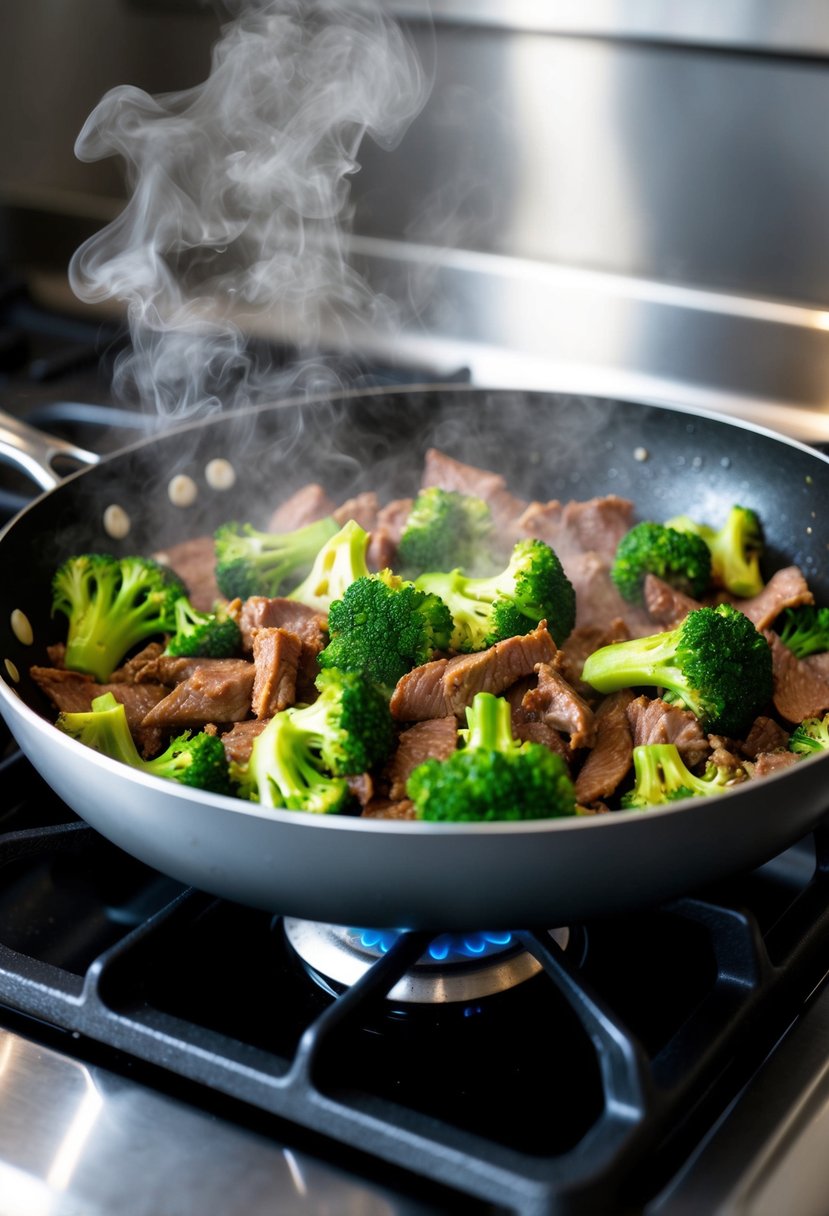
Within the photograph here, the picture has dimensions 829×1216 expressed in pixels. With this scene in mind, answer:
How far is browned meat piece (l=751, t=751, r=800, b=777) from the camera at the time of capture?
3.90 ft

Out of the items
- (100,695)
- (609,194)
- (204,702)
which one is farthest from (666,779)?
(609,194)

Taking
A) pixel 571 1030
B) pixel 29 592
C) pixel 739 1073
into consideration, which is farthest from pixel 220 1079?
pixel 29 592

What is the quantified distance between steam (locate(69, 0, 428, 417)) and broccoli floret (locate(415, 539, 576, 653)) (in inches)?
31.2

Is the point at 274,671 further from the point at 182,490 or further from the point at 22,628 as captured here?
the point at 182,490

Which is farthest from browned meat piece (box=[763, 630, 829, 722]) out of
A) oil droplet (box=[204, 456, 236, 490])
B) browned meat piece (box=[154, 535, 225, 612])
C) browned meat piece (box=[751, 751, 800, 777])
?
oil droplet (box=[204, 456, 236, 490])

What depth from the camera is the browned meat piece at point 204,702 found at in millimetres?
1271

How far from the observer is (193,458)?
1735 mm

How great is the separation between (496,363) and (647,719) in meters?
1.17

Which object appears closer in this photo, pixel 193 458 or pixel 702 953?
pixel 702 953

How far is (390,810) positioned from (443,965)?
157mm

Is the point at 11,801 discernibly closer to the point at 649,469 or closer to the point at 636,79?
the point at 649,469

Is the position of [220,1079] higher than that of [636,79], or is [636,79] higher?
[636,79]

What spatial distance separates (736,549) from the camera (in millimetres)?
1567

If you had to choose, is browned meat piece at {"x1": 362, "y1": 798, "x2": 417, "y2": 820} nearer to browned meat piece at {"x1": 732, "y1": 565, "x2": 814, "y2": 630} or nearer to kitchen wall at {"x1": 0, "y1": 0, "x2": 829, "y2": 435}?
browned meat piece at {"x1": 732, "y1": 565, "x2": 814, "y2": 630}
